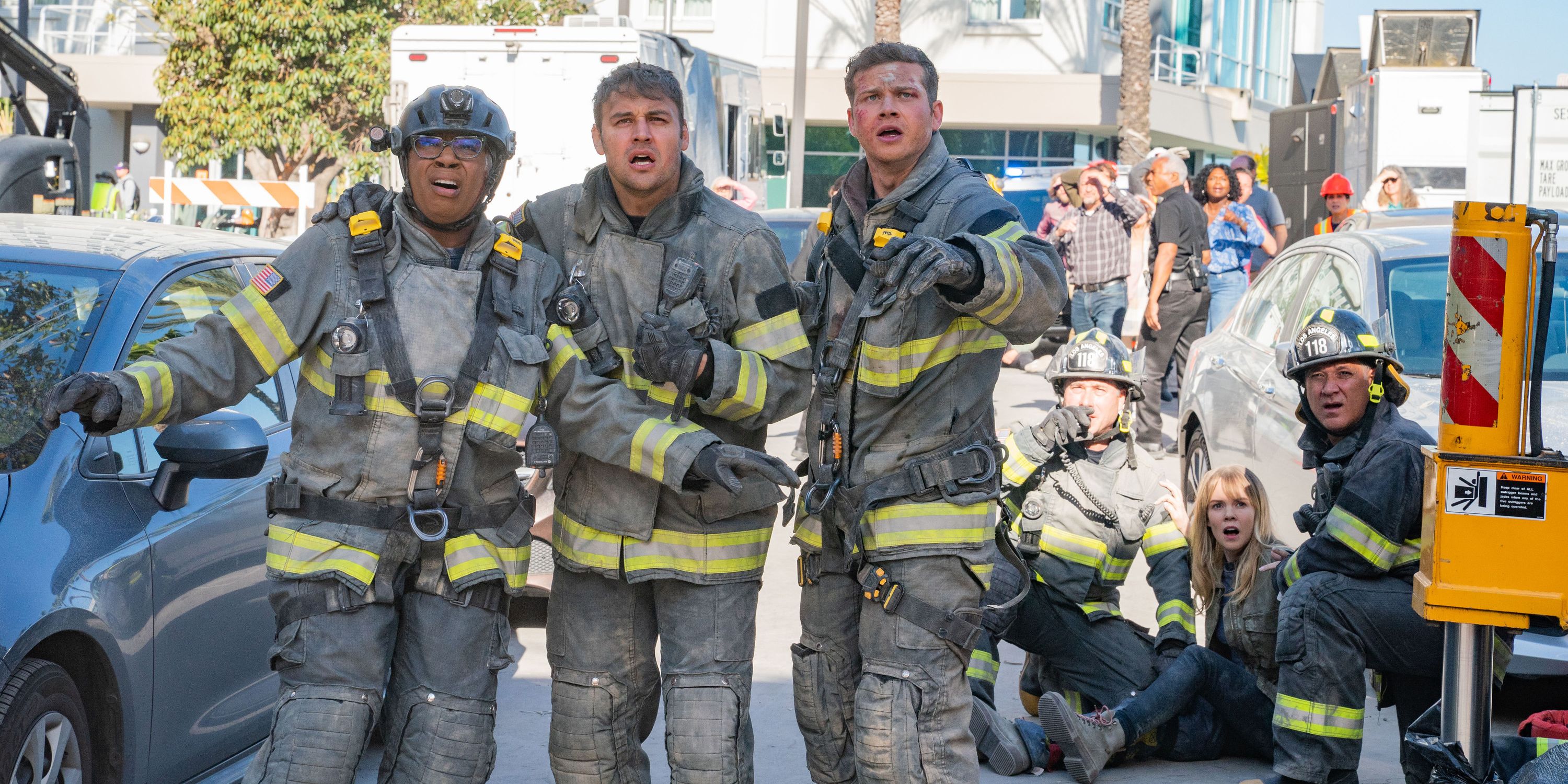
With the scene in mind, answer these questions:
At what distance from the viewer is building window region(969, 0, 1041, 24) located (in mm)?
29438

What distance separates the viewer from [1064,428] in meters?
5.12

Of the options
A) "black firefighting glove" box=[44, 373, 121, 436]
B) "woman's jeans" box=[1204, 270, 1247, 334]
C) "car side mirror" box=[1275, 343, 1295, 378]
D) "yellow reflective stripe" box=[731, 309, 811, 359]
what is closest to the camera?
"black firefighting glove" box=[44, 373, 121, 436]

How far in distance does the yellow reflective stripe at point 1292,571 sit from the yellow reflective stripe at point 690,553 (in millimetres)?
1822

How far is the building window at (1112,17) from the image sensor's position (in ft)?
98.8

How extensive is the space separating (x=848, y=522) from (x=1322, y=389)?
188cm

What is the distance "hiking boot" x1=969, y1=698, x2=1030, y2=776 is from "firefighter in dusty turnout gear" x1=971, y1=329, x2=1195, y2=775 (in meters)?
0.08

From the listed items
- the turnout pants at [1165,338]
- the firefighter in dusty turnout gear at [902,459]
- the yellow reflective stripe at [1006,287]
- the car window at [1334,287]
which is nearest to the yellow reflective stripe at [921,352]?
the firefighter in dusty turnout gear at [902,459]

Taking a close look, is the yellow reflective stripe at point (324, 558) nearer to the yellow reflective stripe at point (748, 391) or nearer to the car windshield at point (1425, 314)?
the yellow reflective stripe at point (748, 391)

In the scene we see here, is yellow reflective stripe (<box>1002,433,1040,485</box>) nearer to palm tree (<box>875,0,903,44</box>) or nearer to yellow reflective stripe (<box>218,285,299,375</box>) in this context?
yellow reflective stripe (<box>218,285,299,375</box>)

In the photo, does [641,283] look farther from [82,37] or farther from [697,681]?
[82,37]

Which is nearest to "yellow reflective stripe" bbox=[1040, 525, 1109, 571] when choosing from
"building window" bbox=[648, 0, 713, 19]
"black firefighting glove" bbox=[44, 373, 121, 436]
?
"black firefighting glove" bbox=[44, 373, 121, 436]

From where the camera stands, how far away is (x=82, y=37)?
106 ft

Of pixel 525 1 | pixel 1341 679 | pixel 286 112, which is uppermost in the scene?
pixel 525 1

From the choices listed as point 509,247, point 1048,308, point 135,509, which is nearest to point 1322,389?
point 1048,308
